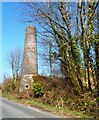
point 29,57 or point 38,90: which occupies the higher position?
point 29,57

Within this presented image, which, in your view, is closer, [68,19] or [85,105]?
[85,105]

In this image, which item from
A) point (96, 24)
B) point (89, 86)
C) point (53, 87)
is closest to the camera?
point (89, 86)

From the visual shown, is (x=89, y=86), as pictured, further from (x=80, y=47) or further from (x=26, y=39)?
(x=26, y=39)

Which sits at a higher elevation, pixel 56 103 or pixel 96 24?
pixel 96 24

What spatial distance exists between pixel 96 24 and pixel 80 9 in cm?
175

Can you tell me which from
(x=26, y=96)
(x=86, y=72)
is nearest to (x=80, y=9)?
(x=86, y=72)

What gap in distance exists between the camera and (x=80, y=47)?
17.9 metres

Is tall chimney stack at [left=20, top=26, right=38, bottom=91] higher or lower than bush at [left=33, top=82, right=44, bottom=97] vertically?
higher

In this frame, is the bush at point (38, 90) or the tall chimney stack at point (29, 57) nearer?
the bush at point (38, 90)

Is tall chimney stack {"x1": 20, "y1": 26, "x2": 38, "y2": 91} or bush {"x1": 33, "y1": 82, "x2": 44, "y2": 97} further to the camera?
tall chimney stack {"x1": 20, "y1": 26, "x2": 38, "y2": 91}

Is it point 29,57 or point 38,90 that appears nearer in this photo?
point 38,90

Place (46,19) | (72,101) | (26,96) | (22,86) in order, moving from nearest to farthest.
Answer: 1. (72,101)
2. (46,19)
3. (26,96)
4. (22,86)

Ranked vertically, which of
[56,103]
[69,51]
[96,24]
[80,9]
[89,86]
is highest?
[80,9]

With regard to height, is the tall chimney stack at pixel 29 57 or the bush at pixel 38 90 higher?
the tall chimney stack at pixel 29 57
